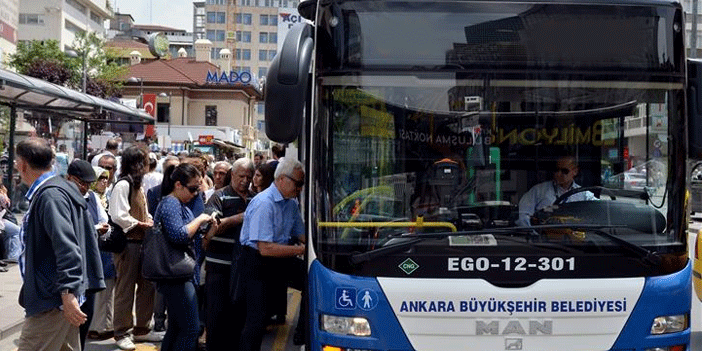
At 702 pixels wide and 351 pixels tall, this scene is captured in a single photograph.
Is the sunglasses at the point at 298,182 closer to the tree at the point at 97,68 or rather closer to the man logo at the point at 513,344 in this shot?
the man logo at the point at 513,344

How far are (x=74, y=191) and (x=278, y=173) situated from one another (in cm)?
185

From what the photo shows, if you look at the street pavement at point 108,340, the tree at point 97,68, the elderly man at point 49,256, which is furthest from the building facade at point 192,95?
the elderly man at point 49,256

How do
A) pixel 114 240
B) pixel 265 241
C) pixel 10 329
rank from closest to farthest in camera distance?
pixel 265 241 → pixel 114 240 → pixel 10 329

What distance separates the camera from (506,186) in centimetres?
559

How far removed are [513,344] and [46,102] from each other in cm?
1227

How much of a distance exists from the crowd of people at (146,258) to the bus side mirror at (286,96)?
126cm

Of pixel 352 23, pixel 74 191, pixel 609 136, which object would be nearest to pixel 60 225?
pixel 74 191

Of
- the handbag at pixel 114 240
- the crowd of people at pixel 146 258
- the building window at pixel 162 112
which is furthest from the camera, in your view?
the building window at pixel 162 112

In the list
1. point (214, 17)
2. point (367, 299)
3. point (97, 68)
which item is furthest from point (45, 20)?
point (367, 299)

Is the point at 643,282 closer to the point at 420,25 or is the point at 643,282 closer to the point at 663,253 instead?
the point at 663,253

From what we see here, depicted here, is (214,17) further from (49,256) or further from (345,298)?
(345,298)

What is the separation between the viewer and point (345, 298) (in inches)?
214

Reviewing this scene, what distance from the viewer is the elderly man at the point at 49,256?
529cm

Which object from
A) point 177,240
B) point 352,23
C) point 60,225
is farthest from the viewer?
point 177,240
